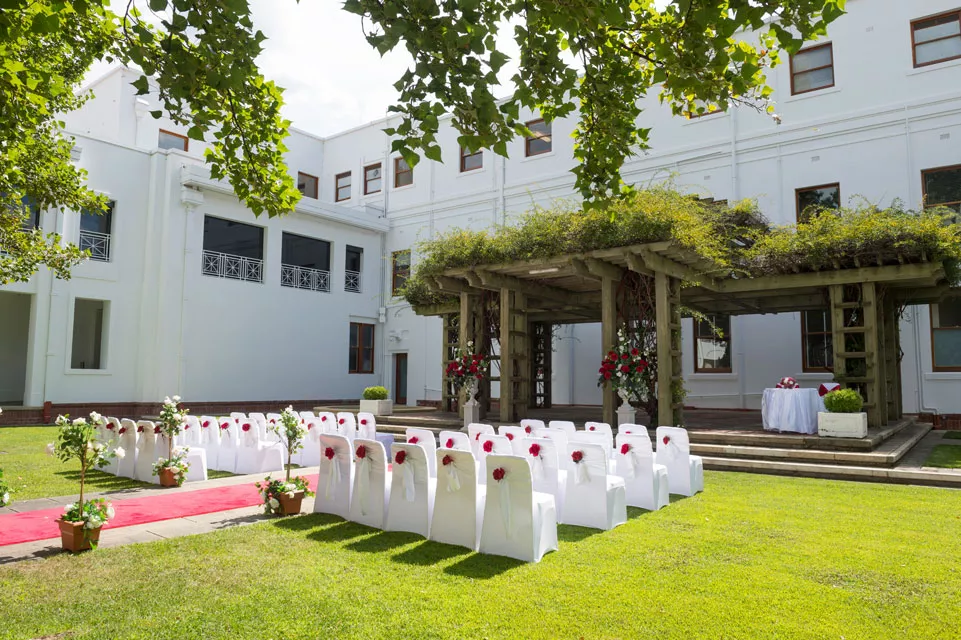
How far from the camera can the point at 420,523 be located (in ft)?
17.8

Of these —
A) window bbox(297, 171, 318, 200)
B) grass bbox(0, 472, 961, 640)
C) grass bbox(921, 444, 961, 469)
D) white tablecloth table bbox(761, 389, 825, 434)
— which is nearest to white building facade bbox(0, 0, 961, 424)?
window bbox(297, 171, 318, 200)

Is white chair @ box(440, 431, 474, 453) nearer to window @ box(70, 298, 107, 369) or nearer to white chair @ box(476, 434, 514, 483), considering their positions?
white chair @ box(476, 434, 514, 483)

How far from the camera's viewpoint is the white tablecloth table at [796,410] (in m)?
10.1

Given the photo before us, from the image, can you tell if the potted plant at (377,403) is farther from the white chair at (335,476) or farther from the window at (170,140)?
the window at (170,140)

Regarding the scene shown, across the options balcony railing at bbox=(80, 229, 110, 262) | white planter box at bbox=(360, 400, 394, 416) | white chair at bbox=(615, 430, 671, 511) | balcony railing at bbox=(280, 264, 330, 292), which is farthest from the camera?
balcony railing at bbox=(280, 264, 330, 292)

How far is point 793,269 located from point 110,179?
15.8 m

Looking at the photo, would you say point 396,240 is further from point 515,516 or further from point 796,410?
point 515,516

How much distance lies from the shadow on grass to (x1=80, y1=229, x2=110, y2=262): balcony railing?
577 inches

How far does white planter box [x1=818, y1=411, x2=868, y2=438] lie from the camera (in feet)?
29.4

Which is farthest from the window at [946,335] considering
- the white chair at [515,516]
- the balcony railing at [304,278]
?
the balcony railing at [304,278]

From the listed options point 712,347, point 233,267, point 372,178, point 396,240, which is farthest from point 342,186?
point 712,347

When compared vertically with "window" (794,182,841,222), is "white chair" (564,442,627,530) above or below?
below

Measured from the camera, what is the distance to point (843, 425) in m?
9.08

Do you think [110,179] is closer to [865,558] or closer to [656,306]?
[656,306]
